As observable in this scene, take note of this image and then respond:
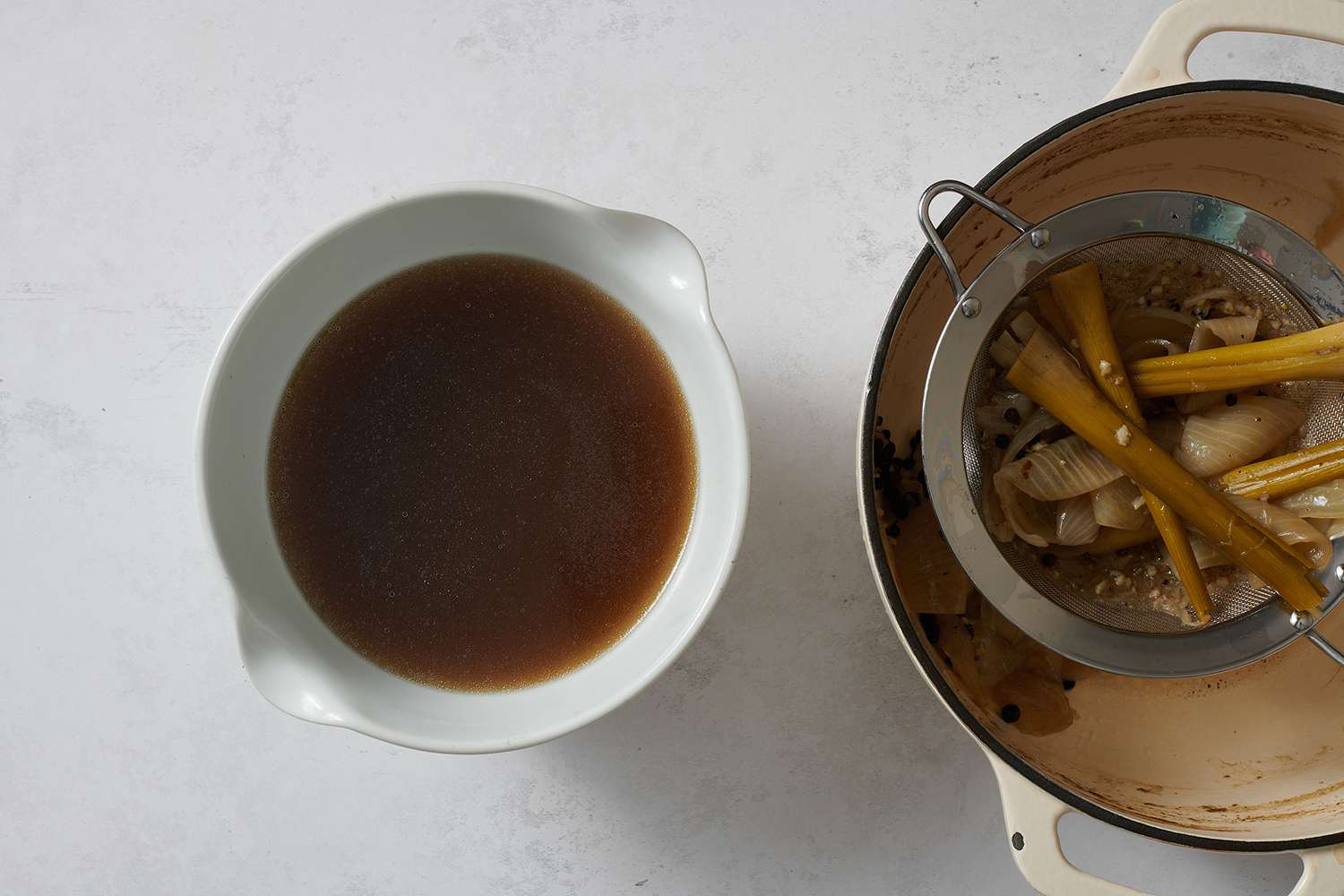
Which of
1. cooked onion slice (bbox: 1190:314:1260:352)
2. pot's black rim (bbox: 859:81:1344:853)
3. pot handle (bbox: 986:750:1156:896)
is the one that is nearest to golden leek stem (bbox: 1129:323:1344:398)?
cooked onion slice (bbox: 1190:314:1260:352)

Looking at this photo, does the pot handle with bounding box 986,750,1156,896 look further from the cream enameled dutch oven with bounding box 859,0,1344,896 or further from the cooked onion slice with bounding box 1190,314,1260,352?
the cooked onion slice with bounding box 1190,314,1260,352

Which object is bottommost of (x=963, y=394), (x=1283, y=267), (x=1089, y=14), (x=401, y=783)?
(x=401, y=783)

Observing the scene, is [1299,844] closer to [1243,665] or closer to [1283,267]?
[1243,665]

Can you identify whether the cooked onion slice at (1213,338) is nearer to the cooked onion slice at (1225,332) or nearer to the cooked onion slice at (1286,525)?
the cooked onion slice at (1225,332)

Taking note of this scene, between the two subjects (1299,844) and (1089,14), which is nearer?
(1299,844)

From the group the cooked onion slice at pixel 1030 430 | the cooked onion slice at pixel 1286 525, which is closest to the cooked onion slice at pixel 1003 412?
the cooked onion slice at pixel 1030 430

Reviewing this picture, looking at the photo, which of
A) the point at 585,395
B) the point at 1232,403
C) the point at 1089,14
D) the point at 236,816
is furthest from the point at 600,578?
the point at 1089,14

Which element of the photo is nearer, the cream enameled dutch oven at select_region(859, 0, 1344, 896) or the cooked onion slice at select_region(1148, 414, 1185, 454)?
the cream enameled dutch oven at select_region(859, 0, 1344, 896)

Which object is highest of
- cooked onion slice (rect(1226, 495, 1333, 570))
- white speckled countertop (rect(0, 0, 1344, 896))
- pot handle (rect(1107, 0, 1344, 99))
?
pot handle (rect(1107, 0, 1344, 99))
